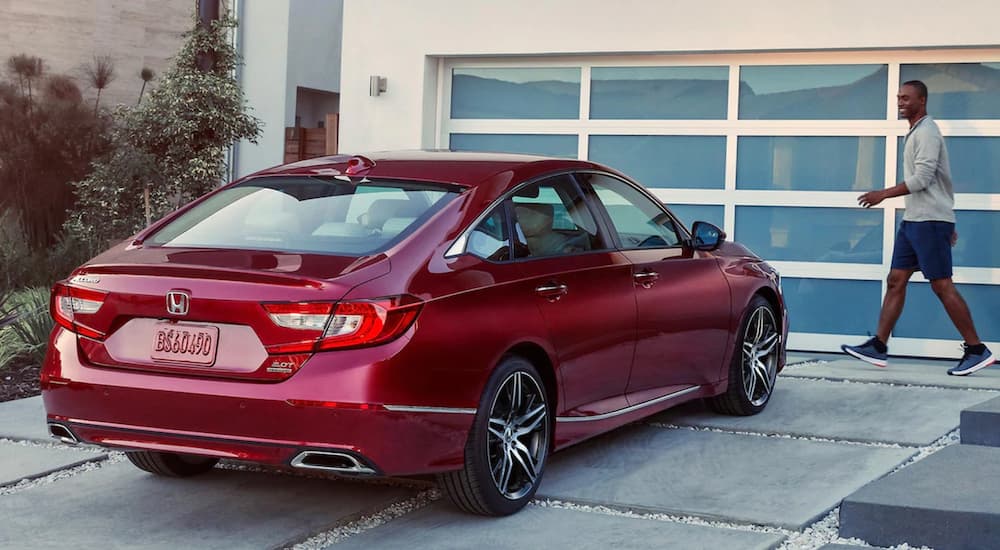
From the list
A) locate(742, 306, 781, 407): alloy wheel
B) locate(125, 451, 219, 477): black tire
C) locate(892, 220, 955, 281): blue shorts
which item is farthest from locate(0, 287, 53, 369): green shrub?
locate(892, 220, 955, 281): blue shorts

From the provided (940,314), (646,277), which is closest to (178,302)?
(646,277)

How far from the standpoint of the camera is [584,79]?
39.2ft

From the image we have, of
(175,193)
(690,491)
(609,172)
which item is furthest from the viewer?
(175,193)

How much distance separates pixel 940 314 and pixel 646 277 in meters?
5.12

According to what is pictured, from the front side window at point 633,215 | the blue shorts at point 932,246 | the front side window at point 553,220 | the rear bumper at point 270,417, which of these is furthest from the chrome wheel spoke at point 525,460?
the blue shorts at point 932,246

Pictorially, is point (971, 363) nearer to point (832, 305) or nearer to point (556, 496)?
point (832, 305)

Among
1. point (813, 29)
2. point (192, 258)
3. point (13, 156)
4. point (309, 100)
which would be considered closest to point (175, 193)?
point (13, 156)

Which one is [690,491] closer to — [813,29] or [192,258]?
[192,258]

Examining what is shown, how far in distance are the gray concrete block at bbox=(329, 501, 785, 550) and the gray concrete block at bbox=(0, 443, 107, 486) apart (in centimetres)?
174

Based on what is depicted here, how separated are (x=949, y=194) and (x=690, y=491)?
14.2 feet

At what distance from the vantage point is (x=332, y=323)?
4.79m

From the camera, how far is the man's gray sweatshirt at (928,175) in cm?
920

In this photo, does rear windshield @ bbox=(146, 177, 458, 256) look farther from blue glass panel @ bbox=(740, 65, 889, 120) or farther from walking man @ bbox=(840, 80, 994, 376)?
blue glass panel @ bbox=(740, 65, 889, 120)

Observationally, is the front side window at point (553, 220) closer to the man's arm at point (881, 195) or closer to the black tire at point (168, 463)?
the black tire at point (168, 463)
